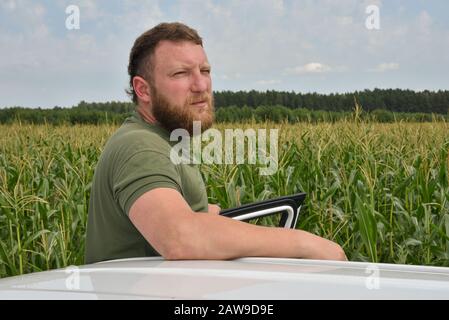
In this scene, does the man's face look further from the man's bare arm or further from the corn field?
the corn field

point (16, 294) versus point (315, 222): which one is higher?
point (16, 294)

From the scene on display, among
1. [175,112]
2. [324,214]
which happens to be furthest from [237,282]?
[324,214]

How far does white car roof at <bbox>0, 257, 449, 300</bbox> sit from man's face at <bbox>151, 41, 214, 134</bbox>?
0.80 metres

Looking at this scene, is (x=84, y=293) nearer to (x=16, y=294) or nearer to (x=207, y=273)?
(x=16, y=294)

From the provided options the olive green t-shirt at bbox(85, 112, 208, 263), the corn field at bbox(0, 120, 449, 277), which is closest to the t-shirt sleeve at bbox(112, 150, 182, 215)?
the olive green t-shirt at bbox(85, 112, 208, 263)

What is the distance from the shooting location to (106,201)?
2.03 metres

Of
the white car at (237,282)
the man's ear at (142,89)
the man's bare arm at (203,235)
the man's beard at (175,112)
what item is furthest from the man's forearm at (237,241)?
the man's ear at (142,89)

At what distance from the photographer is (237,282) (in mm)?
1237

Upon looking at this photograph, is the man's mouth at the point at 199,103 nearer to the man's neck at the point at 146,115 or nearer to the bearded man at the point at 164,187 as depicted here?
the bearded man at the point at 164,187

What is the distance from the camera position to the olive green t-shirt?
183 cm

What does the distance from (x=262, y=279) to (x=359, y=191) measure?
10.1 ft

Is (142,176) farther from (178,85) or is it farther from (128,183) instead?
(178,85)

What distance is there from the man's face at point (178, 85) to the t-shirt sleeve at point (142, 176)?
1.08 feet
